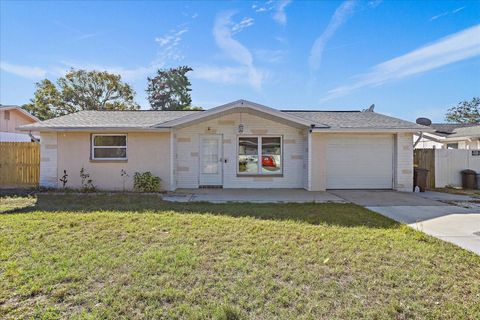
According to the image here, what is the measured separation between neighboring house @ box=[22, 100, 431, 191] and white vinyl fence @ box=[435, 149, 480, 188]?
2435 millimetres

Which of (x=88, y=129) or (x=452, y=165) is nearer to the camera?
(x=88, y=129)

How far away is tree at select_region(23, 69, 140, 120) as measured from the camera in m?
32.2

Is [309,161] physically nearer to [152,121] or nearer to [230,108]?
[230,108]

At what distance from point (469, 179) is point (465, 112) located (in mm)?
37443

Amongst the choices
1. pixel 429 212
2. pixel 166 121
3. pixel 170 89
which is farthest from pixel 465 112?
pixel 166 121

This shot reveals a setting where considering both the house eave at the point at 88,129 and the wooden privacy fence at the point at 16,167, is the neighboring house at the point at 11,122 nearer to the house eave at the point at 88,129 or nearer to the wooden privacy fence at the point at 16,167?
the wooden privacy fence at the point at 16,167

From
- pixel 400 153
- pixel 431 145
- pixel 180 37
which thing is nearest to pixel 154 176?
pixel 180 37

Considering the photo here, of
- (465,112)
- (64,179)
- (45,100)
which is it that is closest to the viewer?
(64,179)

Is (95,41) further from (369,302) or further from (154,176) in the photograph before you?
(369,302)

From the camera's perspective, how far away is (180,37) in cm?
1344

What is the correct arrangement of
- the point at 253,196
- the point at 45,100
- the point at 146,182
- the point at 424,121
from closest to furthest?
the point at 253,196, the point at 146,182, the point at 424,121, the point at 45,100

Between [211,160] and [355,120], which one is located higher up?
[355,120]

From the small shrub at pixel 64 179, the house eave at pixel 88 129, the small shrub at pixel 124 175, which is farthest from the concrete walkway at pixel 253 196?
the small shrub at pixel 64 179

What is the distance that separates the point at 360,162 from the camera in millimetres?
12008
